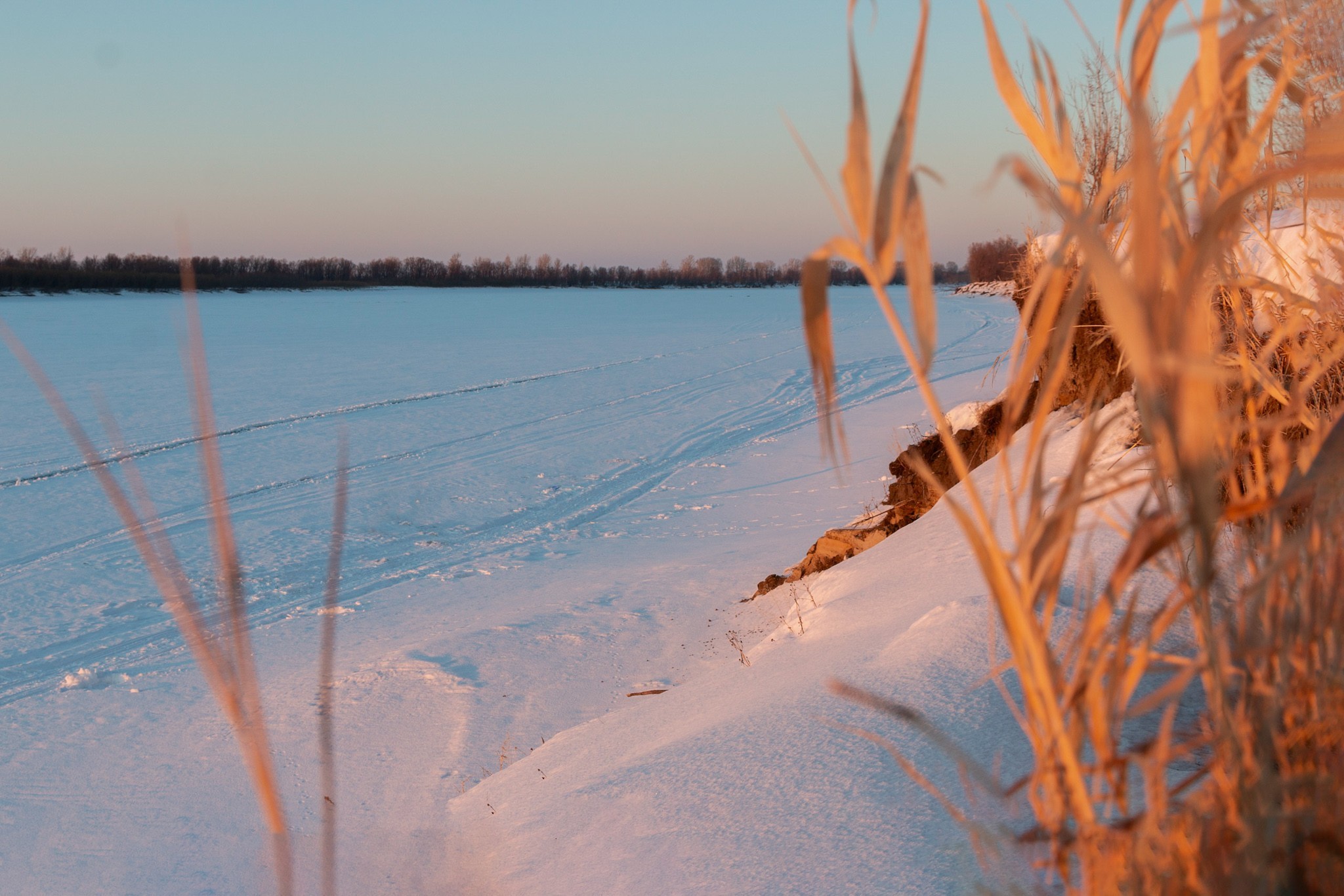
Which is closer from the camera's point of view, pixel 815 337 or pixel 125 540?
pixel 815 337

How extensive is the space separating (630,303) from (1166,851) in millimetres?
45770

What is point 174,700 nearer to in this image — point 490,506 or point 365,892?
point 365,892

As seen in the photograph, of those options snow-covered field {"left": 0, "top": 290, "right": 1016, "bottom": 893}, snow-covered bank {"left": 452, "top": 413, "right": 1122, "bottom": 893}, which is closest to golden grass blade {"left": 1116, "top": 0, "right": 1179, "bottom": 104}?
snow-covered bank {"left": 452, "top": 413, "right": 1122, "bottom": 893}

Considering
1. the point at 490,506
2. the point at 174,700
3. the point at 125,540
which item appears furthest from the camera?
the point at 490,506

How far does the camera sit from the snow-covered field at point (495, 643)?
2.32m

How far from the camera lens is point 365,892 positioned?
313cm

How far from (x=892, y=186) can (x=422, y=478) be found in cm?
1043

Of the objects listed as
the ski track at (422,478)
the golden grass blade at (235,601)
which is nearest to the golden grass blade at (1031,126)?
the golden grass blade at (235,601)

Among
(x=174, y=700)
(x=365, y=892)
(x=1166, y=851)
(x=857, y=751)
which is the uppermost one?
(x=1166, y=851)

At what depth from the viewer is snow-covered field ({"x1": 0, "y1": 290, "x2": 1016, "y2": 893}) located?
7.61 ft

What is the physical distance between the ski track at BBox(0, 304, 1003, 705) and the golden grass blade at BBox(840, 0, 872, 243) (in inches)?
253

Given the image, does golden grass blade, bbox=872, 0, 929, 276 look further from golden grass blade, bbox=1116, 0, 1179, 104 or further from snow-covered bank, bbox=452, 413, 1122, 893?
snow-covered bank, bbox=452, 413, 1122, 893

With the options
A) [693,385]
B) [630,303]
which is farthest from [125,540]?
[630,303]

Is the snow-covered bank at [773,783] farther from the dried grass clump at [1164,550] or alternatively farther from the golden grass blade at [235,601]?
the golden grass blade at [235,601]
